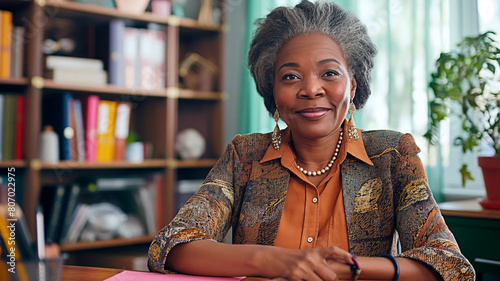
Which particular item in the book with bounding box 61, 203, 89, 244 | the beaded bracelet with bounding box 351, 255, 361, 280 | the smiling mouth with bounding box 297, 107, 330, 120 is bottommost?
the book with bounding box 61, 203, 89, 244

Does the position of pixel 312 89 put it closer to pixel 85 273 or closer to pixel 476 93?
pixel 85 273

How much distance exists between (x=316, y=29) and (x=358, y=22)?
0.13 metres

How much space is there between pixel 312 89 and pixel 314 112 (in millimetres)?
58

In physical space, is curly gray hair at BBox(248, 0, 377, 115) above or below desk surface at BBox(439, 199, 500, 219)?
above

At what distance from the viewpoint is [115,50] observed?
2674mm

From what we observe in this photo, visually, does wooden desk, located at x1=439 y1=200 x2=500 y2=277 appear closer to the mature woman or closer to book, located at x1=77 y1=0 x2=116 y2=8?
the mature woman

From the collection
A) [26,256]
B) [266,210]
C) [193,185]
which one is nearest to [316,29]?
[266,210]

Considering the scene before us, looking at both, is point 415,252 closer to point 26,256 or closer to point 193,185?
point 26,256

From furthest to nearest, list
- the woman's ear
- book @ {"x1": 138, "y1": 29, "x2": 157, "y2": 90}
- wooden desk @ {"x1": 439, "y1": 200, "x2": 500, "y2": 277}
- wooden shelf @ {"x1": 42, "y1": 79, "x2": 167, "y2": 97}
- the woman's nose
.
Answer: book @ {"x1": 138, "y1": 29, "x2": 157, "y2": 90} → wooden shelf @ {"x1": 42, "y1": 79, "x2": 167, "y2": 97} → wooden desk @ {"x1": 439, "y1": 200, "x2": 500, "y2": 277} → the woman's ear → the woman's nose

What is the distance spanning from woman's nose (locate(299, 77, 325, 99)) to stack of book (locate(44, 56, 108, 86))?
1.69 metres

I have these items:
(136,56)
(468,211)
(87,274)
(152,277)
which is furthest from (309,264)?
(136,56)

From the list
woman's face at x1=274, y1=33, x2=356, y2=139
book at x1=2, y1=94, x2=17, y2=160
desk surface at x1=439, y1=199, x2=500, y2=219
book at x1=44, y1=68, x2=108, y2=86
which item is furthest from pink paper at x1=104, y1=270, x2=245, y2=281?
book at x1=44, y1=68, x2=108, y2=86

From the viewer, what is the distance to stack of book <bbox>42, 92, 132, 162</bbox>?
8.32ft

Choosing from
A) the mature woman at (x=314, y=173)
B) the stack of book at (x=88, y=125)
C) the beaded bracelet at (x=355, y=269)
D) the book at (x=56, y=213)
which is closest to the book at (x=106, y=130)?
the stack of book at (x=88, y=125)
